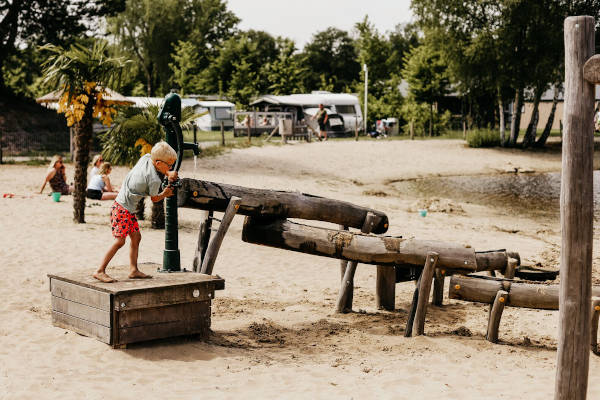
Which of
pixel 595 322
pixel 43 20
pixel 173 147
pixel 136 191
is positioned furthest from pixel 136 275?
pixel 43 20

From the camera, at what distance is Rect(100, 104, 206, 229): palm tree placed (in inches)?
553

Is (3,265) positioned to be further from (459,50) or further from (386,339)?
(459,50)

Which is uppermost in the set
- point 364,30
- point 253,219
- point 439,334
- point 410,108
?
point 364,30

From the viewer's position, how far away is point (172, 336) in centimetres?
710

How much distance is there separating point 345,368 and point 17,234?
8291 millimetres

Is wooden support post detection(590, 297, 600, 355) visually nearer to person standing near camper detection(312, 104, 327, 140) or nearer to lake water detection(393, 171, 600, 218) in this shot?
lake water detection(393, 171, 600, 218)

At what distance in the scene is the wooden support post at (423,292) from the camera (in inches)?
315

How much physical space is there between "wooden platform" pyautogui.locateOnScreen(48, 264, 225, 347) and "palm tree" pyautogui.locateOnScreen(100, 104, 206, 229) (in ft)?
22.2

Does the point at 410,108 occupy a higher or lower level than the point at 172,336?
higher

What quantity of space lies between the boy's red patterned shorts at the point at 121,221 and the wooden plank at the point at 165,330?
2.98ft

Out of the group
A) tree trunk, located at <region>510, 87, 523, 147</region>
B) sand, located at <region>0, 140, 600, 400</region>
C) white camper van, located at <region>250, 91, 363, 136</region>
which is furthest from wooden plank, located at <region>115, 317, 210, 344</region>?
white camper van, located at <region>250, 91, 363, 136</region>

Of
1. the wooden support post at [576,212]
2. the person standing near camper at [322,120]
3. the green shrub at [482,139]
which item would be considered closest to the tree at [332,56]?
the person standing near camper at [322,120]

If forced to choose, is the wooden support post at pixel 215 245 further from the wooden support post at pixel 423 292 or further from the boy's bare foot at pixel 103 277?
the wooden support post at pixel 423 292

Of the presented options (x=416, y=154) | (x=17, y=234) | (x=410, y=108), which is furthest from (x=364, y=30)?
(x=17, y=234)
